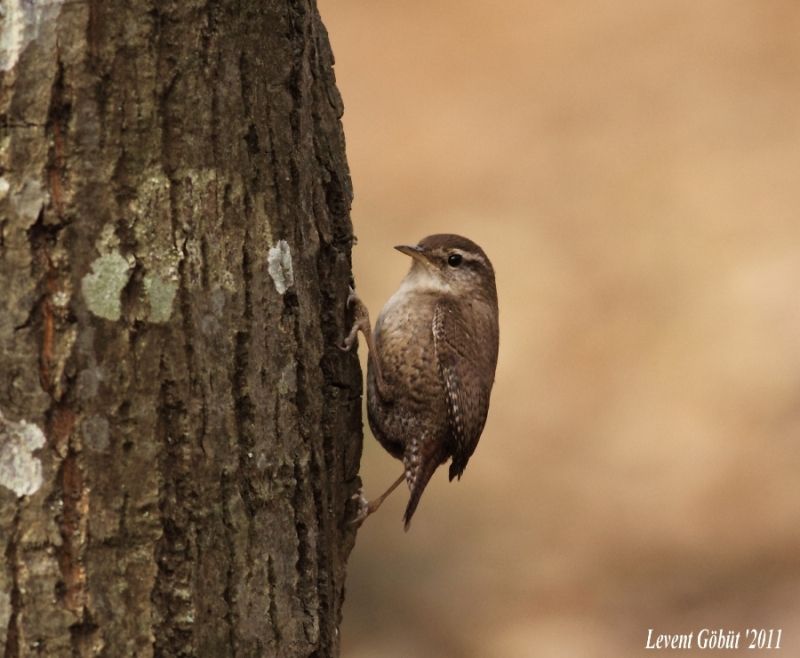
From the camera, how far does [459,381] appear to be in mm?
4492

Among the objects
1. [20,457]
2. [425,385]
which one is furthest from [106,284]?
[425,385]

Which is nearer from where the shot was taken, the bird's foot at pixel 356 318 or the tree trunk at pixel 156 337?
the tree trunk at pixel 156 337

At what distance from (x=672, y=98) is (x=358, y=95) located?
2108mm

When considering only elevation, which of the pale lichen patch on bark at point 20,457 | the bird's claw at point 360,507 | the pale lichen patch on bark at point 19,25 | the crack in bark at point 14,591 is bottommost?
the crack in bark at point 14,591

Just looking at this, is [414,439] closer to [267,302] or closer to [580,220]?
[267,302]

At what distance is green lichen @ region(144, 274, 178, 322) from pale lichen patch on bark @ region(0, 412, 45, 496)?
0.31 meters

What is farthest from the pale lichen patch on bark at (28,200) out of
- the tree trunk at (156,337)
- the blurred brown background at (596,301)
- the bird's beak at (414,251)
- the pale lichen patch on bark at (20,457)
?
the blurred brown background at (596,301)

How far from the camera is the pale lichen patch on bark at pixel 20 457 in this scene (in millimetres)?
2609

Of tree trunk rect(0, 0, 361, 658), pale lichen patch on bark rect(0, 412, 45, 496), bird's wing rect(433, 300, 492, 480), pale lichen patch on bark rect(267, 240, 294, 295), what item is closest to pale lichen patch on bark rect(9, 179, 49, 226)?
tree trunk rect(0, 0, 361, 658)

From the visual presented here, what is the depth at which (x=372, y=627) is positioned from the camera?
6879mm

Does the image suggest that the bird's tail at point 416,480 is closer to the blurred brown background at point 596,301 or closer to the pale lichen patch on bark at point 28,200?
the pale lichen patch on bark at point 28,200

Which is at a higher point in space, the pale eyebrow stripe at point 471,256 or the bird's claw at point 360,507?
the pale eyebrow stripe at point 471,256

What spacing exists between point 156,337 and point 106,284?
139 mm

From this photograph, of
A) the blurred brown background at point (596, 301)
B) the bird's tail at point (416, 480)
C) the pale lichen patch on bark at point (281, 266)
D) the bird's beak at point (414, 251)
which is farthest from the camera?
the blurred brown background at point (596, 301)
